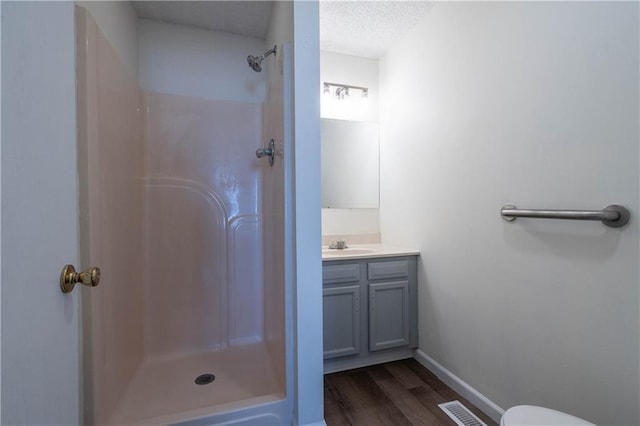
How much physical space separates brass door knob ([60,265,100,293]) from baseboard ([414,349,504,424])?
1.81 m

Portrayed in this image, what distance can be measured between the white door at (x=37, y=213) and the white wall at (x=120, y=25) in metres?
0.75

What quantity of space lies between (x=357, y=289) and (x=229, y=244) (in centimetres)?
95

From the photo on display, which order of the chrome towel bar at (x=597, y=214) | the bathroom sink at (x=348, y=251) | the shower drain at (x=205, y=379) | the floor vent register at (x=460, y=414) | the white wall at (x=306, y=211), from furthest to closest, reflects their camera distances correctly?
the bathroom sink at (x=348, y=251)
the shower drain at (x=205, y=379)
the floor vent register at (x=460, y=414)
the white wall at (x=306, y=211)
the chrome towel bar at (x=597, y=214)

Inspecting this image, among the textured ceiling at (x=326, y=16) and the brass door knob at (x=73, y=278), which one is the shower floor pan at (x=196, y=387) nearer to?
the brass door knob at (x=73, y=278)

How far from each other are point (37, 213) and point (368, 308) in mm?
1768

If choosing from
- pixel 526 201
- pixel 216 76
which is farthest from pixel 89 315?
pixel 526 201

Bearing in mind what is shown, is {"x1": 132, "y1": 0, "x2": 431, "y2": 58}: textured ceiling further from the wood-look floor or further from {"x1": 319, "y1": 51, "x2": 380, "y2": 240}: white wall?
the wood-look floor

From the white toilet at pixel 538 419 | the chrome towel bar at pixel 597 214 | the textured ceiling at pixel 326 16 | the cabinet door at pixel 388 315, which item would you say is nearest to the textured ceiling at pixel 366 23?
the textured ceiling at pixel 326 16

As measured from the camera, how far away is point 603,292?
3.31ft

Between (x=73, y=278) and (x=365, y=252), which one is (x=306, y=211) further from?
(x=365, y=252)

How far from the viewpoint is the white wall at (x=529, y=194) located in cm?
97

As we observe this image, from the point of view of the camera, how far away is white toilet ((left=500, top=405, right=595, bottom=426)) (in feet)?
2.68

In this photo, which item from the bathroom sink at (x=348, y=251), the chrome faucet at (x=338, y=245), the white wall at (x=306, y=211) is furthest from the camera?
the chrome faucet at (x=338, y=245)

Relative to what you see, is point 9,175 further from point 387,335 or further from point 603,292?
point 387,335
